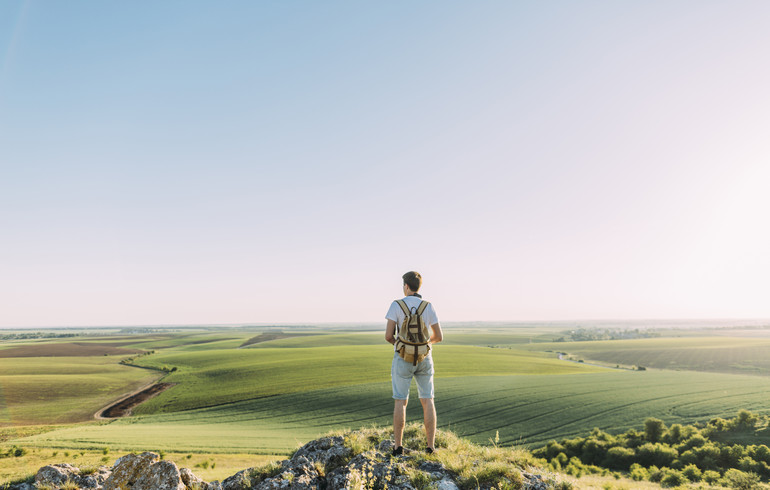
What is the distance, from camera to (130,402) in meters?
43.8

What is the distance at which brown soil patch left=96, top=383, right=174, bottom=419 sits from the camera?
3862 cm

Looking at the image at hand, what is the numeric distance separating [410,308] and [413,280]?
18.4 inches

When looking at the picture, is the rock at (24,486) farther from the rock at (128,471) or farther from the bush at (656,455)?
the bush at (656,455)

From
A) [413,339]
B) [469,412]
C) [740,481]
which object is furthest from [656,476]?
[469,412]

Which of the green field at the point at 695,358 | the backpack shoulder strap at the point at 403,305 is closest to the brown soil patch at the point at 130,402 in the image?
the backpack shoulder strap at the point at 403,305

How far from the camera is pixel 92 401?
4528 centimetres

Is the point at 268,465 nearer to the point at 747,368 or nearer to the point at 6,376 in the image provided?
the point at 6,376

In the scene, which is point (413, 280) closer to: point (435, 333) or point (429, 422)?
point (435, 333)

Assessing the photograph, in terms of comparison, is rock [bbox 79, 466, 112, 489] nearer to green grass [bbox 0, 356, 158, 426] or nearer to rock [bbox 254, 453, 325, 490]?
rock [bbox 254, 453, 325, 490]

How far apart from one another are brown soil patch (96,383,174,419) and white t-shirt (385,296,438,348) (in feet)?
149

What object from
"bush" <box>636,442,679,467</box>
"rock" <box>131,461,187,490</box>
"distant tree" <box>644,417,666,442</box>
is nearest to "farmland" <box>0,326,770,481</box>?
"distant tree" <box>644,417,666,442</box>

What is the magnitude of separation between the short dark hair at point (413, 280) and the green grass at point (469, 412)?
63.0 feet

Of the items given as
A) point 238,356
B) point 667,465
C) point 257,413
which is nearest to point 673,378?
point 667,465

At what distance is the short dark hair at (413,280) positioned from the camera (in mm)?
5723
